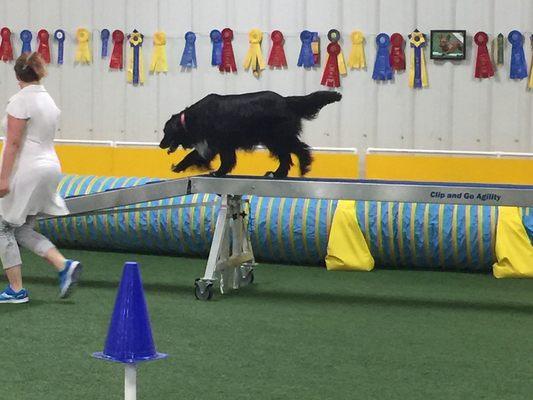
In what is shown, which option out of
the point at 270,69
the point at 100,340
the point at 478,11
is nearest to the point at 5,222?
the point at 100,340

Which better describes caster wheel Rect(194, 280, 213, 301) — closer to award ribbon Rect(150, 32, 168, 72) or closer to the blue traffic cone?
the blue traffic cone

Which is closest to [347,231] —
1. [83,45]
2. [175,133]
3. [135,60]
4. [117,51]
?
[175,133]

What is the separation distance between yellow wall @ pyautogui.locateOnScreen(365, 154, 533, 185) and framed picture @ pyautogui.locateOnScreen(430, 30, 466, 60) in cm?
70

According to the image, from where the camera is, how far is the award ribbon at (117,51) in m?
7.13

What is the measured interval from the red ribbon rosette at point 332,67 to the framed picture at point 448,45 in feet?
2.16

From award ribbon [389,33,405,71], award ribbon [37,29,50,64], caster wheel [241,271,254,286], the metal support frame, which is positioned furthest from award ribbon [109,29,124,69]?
caster wheel [241,271,254,286]

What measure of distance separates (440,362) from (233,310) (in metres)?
1.25

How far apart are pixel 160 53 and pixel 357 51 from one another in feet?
4.85

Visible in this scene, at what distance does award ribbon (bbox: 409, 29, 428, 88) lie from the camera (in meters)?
6.57

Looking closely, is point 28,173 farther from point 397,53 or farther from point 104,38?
point 397,53

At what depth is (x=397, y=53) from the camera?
6.61 metres

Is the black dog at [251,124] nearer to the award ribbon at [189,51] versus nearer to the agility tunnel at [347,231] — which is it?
the agility tunnel at [347,231]

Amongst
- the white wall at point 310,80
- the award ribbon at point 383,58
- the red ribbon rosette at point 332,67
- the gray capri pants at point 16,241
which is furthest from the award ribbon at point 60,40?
the gray capri pants at point 16,241

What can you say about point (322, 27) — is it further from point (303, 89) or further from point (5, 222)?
point (5, 222)
